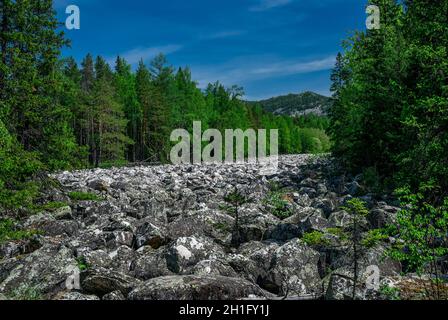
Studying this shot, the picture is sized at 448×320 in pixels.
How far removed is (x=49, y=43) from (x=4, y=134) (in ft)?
39.1

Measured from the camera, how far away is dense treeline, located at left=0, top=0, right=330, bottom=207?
52.0 feet

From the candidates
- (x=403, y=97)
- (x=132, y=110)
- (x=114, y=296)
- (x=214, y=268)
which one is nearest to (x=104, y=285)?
(x=114, y=296)

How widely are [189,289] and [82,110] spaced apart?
1976 inches

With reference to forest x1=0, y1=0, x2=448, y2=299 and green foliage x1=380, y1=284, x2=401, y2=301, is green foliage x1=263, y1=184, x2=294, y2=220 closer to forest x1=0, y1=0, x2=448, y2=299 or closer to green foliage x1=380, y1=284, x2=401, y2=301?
forest x1=0, y1=0, x2=448, y2=299

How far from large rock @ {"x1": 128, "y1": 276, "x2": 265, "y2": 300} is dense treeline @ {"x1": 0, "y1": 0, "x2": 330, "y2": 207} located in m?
5.11

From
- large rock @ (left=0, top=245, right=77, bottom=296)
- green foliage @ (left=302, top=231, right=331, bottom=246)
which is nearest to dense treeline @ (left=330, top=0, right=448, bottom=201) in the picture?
green foliage @ (left=302, top=231, right=331, bottom=246)

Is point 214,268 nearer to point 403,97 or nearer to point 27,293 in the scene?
point 27,293

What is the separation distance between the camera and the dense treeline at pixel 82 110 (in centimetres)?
1585

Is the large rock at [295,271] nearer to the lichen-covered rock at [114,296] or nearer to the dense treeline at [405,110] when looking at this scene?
the dense treeline at [405,110]

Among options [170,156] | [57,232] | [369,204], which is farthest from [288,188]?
[170,156]

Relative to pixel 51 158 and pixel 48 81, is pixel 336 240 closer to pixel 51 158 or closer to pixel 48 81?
pixel 51 158

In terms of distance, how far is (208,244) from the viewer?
838cm

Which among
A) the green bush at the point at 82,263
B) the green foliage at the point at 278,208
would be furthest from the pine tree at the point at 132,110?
the green bush at the point at 82,263

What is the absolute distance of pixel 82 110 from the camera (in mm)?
52094
